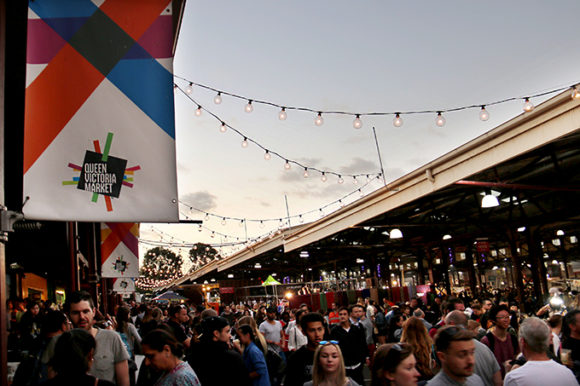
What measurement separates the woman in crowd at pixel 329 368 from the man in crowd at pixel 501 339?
3.09 meters

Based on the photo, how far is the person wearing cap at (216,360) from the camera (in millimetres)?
5277

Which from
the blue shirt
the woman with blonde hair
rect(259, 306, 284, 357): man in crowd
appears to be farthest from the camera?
rect(259, 306, 284, 357): man in crowd

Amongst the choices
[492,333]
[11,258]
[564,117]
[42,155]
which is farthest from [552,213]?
[42,155]

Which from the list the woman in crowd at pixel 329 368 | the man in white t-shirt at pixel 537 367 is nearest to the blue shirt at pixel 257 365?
the woman in crowd at pixel 329 368

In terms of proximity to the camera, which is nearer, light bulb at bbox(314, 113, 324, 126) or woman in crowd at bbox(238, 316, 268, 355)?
woman in crowd at bbox(238, 316, 268, 355)

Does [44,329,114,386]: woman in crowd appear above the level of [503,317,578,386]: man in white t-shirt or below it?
above

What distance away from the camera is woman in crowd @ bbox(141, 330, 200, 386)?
4078 millimetres

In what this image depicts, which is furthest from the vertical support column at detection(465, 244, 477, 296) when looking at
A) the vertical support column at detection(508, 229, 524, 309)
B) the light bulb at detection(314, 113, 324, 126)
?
the light bulb at detection(314, 113, 324, 126)

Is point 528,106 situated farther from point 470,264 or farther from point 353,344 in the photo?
point 470,264

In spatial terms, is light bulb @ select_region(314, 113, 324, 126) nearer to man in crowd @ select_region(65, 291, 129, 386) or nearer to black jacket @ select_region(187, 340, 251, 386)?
black jacket @ select_region(187, 340, 251, 386)

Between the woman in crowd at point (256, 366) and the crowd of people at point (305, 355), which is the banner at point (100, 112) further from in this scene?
the woman in crowd at point (256, 366)

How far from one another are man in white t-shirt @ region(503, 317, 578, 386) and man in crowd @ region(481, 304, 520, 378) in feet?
7.45

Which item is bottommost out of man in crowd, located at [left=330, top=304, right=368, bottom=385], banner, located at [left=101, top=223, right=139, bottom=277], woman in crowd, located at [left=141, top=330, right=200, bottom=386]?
man in crowd, located at [left=330, top=304, right=368, bottom=385]

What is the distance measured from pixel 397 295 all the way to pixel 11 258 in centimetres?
1899
